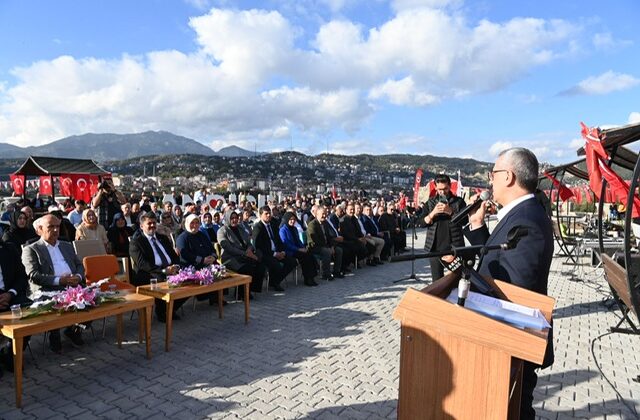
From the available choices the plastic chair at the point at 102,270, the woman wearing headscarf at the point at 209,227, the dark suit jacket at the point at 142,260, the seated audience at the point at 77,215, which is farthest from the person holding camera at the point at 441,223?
the seated audience at the point at 77,215

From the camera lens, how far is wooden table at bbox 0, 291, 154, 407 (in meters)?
3.58

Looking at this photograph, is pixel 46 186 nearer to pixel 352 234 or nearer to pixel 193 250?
pixel 193 250

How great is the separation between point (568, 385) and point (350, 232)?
7.02 metres

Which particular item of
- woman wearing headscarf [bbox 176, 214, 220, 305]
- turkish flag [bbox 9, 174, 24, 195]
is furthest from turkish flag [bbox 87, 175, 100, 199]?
woman wearing headscarf [bbox 176, 214, 220, 305]

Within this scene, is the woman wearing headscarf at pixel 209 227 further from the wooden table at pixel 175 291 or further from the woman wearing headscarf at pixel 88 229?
the wooden table at pixel 175 291

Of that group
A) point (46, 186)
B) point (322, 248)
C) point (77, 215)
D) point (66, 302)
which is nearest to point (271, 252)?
point (322, 248)

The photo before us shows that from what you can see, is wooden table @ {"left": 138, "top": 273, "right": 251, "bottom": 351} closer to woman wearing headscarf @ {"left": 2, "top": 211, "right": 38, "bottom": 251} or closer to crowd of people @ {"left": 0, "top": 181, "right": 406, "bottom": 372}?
crowd of people @ {"left": 0, "top": 181, "right": 406, "bottom": 372}

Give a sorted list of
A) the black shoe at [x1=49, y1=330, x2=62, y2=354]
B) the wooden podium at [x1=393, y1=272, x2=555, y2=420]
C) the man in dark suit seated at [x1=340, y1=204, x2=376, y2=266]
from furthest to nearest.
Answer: the man in dark suit seated at [x1=340, y1=204, x2=376, y2=266] < the black shoe at [x1=49, y1=330, x2=62, y2=354] < the wooden podium at [x1=393, y1=272, x2=555, y2=420]

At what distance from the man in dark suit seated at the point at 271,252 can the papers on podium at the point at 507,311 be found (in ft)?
21.7

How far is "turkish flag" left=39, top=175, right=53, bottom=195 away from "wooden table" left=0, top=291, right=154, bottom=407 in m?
12.0

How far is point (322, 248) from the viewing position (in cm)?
967

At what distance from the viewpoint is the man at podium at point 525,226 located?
2023 mm

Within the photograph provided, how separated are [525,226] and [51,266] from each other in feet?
18.5

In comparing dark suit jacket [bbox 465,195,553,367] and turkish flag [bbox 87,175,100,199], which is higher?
turkish flag [bbox 87,175,100,199]
